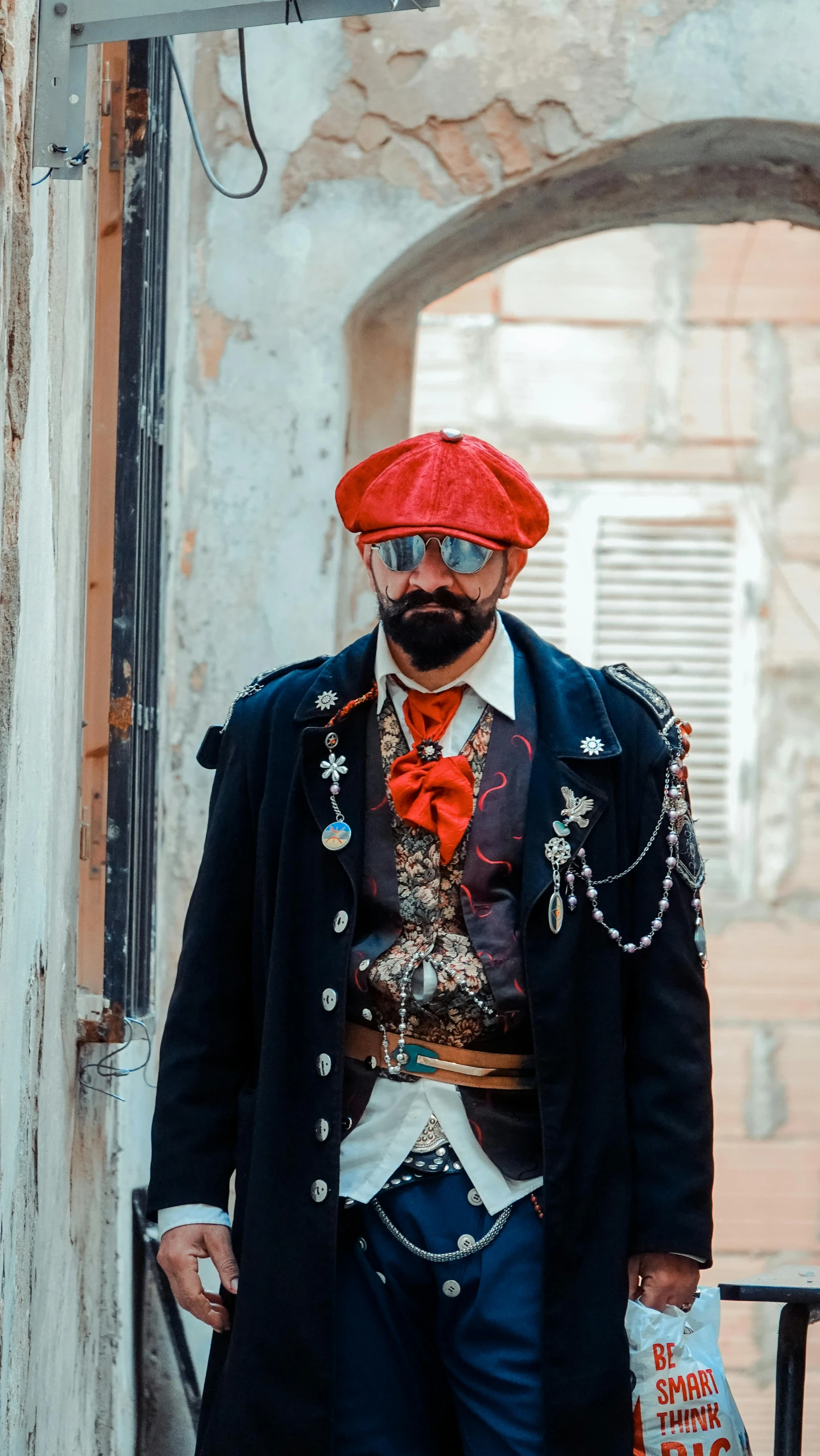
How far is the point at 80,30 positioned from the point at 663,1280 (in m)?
1.66

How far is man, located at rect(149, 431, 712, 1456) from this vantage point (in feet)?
6.60

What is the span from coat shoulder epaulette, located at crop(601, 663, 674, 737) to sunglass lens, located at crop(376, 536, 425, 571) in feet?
1.01

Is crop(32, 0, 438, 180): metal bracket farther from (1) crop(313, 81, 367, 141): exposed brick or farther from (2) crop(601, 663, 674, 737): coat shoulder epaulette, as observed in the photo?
(1) crop(313, 81, 367, 141): exposed brick

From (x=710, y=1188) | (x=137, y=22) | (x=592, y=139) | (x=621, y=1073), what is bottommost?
(x=710, y=1188)

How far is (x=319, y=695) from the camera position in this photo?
221 centimetres

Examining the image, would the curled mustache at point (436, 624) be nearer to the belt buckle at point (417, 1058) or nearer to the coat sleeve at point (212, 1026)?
the coat sleeve at point (212, 1026)

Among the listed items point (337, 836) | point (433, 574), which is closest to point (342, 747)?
point (337, 836)

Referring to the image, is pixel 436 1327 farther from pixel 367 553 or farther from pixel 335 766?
pixel 367 553

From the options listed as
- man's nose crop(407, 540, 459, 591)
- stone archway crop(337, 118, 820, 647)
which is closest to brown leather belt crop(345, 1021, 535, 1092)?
man's nose crop(407, 540, 459, 591)

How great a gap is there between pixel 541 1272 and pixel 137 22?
1.55 meters

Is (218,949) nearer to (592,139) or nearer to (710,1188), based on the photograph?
(710,1188)

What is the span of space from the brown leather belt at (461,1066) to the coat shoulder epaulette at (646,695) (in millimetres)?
496

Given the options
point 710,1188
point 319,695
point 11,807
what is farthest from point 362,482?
point 710,1188

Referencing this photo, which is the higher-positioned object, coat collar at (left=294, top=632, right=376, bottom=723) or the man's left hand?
coat collar at (left=294, top=632, right=376, bottom=723)
